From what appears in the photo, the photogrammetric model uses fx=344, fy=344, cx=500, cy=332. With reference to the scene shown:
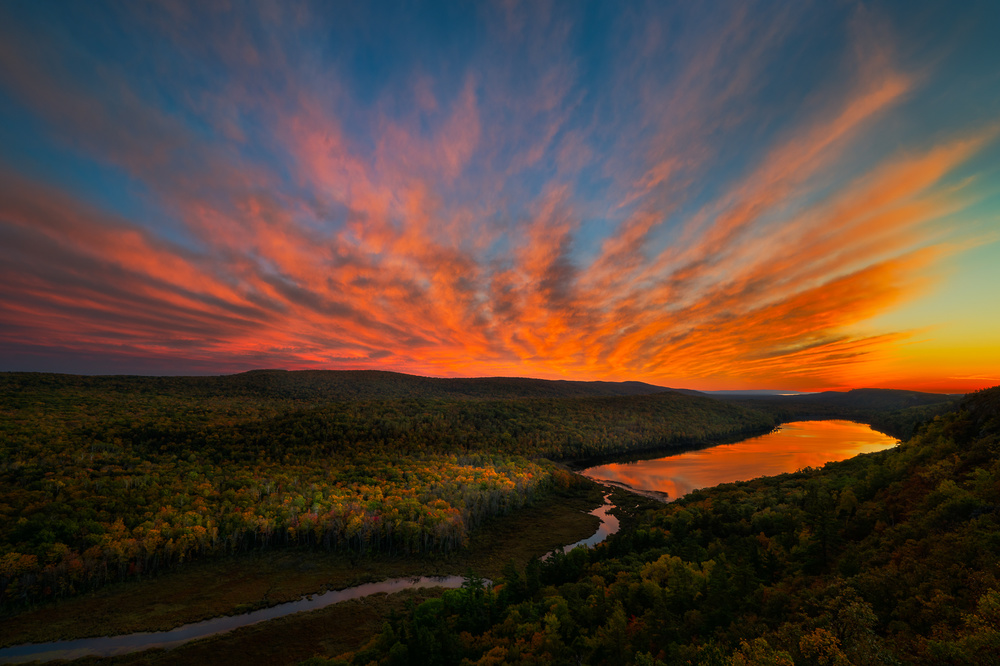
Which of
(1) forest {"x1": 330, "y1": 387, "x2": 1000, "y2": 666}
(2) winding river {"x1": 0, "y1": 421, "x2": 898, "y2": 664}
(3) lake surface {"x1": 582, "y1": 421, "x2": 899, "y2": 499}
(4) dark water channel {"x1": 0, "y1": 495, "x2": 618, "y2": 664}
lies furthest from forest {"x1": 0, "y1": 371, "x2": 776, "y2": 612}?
(1) forest {"x1": 330, "y1": 387, "x2": 1000, "y2": 666}

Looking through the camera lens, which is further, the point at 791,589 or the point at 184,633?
the point at 184,633

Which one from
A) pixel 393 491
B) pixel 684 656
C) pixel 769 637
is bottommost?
pixel 393 491

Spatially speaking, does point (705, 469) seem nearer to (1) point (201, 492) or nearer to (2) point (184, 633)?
(2) point (184, 633)

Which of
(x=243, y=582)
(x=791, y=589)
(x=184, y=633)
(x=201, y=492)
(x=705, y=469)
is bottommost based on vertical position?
(x=243, y=582)

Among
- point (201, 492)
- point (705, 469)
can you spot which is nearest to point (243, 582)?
point (201, 492)

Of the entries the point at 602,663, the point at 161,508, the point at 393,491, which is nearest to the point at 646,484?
the point at 393,491

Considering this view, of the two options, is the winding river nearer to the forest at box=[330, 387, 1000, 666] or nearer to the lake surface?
the lake surface

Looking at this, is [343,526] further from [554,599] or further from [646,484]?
[646,484]
